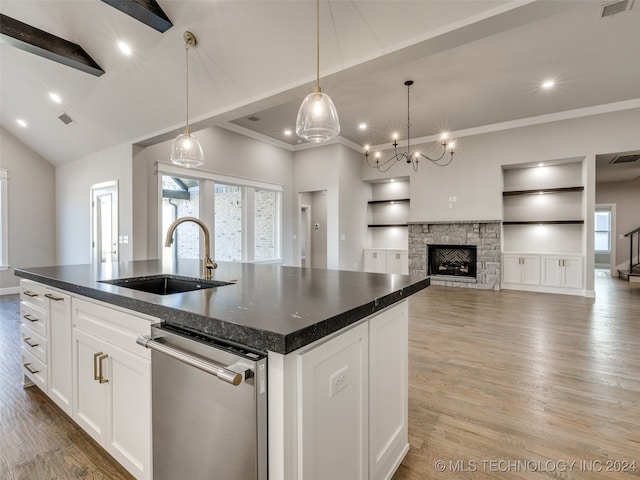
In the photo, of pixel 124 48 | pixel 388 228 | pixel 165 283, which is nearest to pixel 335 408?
pixel 165 283

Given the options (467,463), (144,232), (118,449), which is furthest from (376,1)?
(144,232)

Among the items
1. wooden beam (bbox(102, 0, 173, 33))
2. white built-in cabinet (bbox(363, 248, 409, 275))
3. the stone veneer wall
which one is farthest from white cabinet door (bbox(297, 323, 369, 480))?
white built-in cabinet (bbox(363, 248, 409, 275))

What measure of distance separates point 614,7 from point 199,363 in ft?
15.2

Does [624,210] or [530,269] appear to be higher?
[624,210]

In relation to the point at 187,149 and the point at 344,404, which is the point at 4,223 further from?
the point at 344,404

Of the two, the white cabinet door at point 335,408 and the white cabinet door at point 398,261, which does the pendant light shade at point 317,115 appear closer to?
the white cabinet door at point 335,408

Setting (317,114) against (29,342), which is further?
(29,342)

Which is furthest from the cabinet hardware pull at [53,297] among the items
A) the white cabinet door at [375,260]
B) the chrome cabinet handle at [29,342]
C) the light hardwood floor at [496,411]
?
the white cabinet door at [375,260]

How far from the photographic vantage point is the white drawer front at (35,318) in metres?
2.01

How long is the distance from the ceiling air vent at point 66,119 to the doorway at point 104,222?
3.53ft

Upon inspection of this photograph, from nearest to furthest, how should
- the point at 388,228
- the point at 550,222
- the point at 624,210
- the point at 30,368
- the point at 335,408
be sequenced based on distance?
the point at 335,408 → the point at 30,368 → the point at 550,222 → the point at 388,228 → the point at 624,210

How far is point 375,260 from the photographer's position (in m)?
8.19

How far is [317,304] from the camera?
1135mm

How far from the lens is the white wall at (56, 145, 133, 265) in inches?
197
